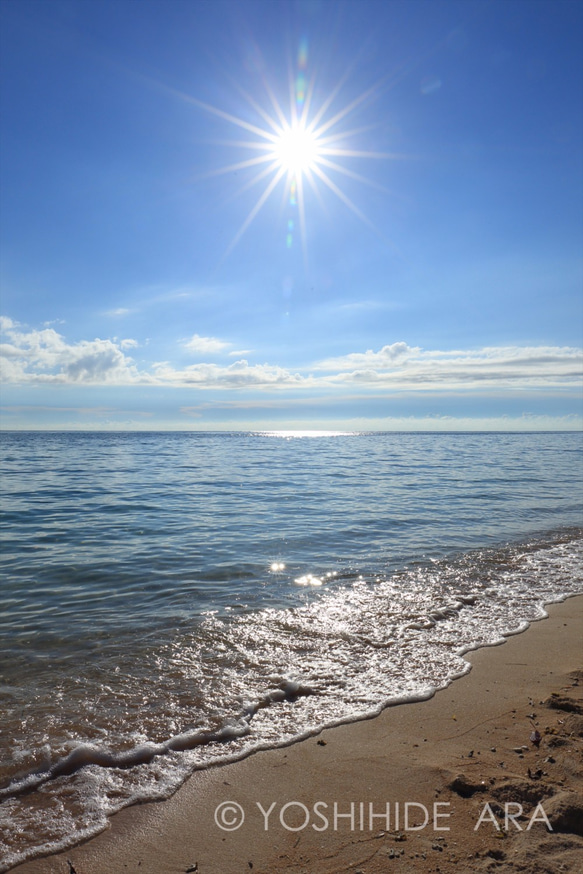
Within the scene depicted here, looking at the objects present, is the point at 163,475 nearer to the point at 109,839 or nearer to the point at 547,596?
the point at 547,596

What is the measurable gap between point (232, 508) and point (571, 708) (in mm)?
12423

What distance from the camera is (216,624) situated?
6785 millimetres

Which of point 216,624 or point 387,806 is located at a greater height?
point 387,806

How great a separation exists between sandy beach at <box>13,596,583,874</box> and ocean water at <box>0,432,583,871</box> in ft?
0.84

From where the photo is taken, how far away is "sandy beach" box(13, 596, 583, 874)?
9.65 feet

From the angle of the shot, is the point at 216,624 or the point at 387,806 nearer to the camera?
the point at 387,806

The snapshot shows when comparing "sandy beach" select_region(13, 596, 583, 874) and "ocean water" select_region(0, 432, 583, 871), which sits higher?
"sandy beach" select_region(13, 596, 583, 874)

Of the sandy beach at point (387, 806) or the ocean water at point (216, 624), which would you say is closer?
the sandy beach at point (387, 806)

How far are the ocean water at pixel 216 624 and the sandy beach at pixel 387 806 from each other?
256 millimetres

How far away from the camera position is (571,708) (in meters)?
4.46

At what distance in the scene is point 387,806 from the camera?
3.38 metres

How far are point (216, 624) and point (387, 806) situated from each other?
3.78 metres

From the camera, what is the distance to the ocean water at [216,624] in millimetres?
4043

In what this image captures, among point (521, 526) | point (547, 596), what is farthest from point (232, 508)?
point (547, 596)
